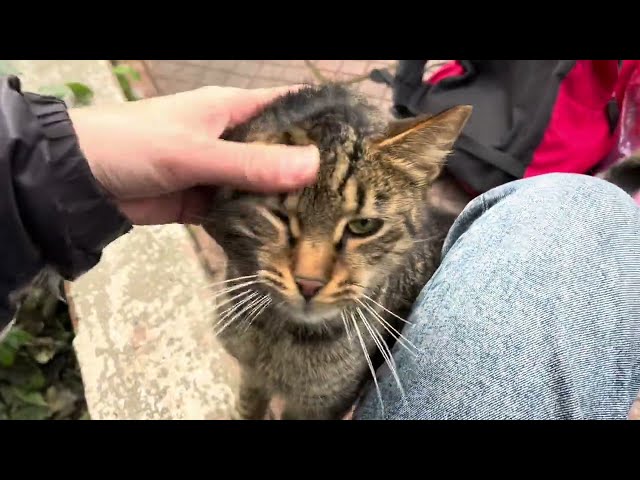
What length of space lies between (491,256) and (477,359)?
0.83ft

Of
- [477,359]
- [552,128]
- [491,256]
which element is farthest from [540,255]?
[552,128]

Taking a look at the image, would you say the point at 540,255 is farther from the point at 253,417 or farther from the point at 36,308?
the point at 36,308

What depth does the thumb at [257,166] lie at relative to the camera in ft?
3.09

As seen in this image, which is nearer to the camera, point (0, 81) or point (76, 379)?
point (0, 81)

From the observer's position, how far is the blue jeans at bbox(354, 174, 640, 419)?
110cm

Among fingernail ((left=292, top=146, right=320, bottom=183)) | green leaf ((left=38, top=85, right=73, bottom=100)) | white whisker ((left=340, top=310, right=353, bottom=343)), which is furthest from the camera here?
green leaf ((left=38, top=85, right=73, bottom=100))

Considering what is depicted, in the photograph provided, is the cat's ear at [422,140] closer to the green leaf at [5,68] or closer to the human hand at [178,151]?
the human hand at [178,151]

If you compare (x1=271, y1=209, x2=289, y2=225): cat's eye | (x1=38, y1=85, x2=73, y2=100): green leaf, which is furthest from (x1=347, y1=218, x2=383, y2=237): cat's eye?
(x1=38, y1=85, x2=73, y2=100): green leaf

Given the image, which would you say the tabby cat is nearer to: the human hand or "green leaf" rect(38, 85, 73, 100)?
the human hand

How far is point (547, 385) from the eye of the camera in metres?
1.10

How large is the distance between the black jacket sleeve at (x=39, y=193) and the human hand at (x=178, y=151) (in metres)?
0.04

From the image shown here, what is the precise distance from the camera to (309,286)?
3.31 ft

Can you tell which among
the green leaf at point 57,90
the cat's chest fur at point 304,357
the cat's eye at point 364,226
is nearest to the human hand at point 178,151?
the cat's eye at point 364,226

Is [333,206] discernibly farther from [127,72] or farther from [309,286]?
[127,72]
